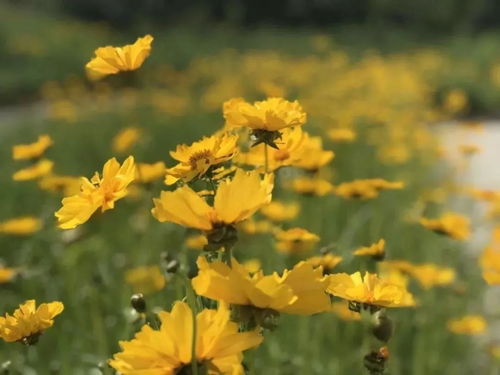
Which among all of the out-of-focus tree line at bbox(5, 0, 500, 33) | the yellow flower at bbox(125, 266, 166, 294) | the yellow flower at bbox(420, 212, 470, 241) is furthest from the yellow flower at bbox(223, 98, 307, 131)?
the out-of-focus tree line at bbox(5, 0, 500, 33)

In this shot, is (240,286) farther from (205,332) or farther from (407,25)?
(407,25)

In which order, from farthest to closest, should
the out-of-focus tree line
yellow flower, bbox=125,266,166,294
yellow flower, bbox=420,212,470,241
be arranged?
the out-of-focus tree line → yellow flower, bbox=125,266,166,294 → yellow flower, bbox=420,212,470,241

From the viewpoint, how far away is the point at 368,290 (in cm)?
66

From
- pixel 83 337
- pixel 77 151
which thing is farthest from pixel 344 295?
pixel 77 151

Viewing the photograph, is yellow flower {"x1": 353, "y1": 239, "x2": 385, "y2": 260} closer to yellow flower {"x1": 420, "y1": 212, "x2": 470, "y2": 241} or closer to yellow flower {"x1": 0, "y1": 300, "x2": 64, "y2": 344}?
yellow flower {"x1": 420, "y1": 212, "x2": 470, "y2": 241}

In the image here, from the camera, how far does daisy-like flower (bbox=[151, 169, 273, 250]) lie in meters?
0.54

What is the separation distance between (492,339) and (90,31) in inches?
329

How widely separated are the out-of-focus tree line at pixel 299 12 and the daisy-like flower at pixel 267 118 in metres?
10.6

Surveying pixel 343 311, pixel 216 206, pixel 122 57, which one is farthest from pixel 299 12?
pixel 216 206

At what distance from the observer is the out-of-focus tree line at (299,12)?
11523 mm

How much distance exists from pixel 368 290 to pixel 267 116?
167 millimetres

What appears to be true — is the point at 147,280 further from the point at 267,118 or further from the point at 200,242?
the point at 267,118

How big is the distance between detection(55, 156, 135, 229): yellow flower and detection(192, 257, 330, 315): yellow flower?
15 cm

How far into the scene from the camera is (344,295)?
0.64 m
